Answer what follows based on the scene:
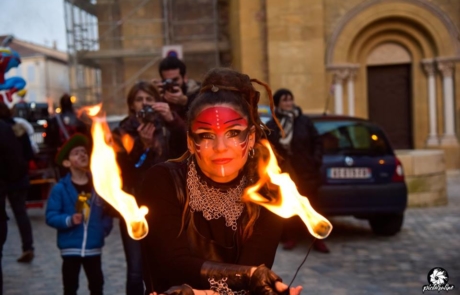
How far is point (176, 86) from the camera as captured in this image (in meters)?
5.27

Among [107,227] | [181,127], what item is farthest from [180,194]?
[107,227]

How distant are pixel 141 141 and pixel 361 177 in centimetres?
502

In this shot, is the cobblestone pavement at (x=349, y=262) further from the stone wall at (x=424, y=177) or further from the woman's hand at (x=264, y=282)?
the woman's hand at (x=264, y=282)

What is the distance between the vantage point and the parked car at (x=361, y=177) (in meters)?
9.52

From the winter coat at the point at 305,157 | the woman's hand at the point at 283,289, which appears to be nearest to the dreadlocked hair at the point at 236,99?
the woman's hand at the point at 283,289

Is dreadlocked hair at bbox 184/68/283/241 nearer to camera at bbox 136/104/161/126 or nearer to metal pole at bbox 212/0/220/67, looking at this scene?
camera at bbox 136/104/161/126

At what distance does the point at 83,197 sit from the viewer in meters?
5.79

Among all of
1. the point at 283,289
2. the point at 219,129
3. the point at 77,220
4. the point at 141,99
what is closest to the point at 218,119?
the point at 219,129

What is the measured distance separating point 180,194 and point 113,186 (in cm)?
48

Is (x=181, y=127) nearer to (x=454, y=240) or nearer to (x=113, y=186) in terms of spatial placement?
(x=113, y=186)

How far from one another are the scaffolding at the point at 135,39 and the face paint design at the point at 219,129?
2164 centimetres

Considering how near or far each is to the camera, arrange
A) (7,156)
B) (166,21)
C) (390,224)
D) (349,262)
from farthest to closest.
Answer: (166,21) < (390,224) < (349,262) < (7,156)

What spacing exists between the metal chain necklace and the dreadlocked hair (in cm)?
5

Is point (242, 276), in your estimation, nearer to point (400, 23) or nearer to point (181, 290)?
point (181, 290)
